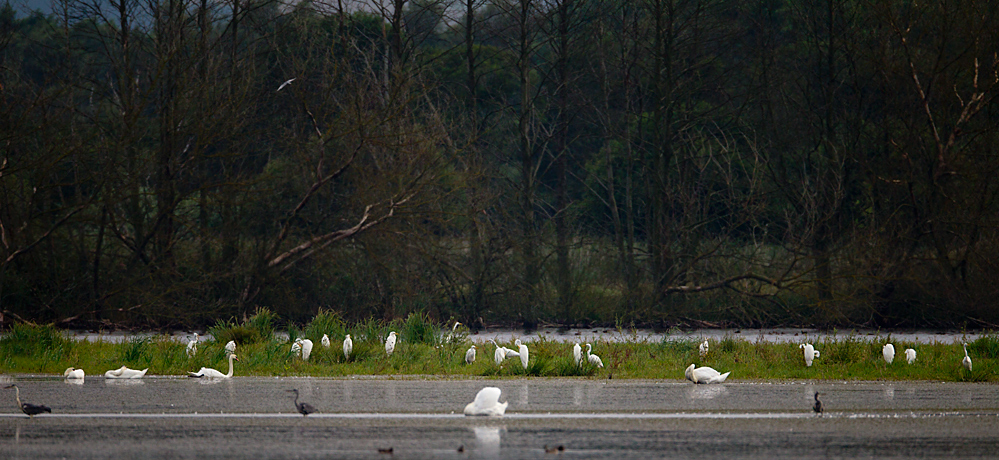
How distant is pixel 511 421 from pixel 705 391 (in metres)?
3.64

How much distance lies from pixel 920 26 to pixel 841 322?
7728 millimetres

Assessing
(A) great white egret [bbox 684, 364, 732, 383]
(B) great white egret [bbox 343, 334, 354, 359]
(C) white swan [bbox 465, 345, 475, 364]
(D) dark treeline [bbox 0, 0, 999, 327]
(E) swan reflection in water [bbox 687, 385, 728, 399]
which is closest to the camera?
(E) swan reflection in water [bbox 687, 385, 728, 399]

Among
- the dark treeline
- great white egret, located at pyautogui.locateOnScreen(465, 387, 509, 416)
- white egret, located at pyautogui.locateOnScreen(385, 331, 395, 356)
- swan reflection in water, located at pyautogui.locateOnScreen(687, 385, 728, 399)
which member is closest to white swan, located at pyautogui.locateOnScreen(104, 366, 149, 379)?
white egret, located at pyautogui.locateOnScreen(385, 331, 395, 356)

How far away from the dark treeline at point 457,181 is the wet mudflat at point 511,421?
10.0 meters

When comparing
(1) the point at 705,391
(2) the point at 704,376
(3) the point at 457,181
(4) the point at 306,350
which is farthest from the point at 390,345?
(3) the point at 457,181

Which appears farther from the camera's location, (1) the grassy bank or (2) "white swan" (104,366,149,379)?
(1) the grassy bank

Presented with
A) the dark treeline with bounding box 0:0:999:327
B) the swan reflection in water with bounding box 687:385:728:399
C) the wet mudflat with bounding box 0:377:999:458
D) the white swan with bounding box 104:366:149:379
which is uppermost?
the dark treeline with bounding box 0:0:999:327

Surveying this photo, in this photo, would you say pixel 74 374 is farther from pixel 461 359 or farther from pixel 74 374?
pixel 461 359

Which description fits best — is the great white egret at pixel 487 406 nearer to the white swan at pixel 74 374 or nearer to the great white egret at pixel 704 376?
the great white egret at pixel 704 376

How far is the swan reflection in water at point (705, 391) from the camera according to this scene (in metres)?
11.4

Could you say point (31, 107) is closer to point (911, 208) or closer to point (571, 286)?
point (571, 286)

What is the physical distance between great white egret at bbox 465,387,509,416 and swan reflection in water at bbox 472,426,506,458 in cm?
66

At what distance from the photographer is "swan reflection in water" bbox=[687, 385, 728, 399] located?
37.6 feet

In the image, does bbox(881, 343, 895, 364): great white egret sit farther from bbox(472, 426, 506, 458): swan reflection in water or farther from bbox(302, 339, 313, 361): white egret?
bbox(302, 339, 313, 361): white egret
